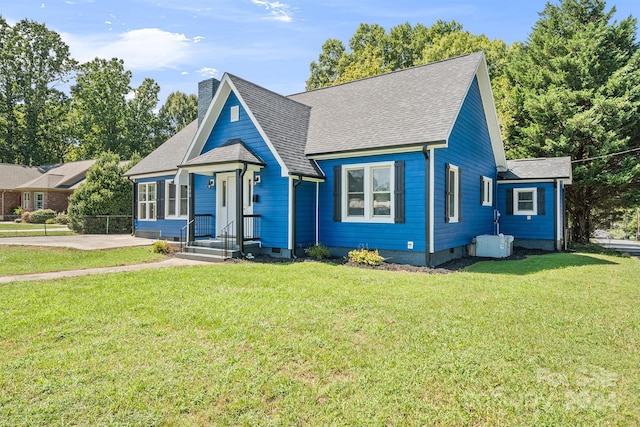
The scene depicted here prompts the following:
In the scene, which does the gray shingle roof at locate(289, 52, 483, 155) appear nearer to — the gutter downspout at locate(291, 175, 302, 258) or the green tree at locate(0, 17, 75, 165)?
the gutter downspout at locate(291, 175, 302, 258)

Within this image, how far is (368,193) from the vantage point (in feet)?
36.7

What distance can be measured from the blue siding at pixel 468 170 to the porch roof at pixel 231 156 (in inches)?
214

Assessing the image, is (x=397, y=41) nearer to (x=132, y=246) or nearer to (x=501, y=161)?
(x=501, y=161)

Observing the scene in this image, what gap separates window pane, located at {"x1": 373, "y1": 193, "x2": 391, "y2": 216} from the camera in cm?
1091

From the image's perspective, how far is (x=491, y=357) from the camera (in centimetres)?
398

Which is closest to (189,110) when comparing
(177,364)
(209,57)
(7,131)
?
(7,131)

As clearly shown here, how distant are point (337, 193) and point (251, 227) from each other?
3.05 m

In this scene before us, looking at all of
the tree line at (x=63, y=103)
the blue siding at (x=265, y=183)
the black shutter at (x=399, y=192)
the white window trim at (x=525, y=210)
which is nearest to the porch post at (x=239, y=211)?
the blue siding at (x=265, y=183)

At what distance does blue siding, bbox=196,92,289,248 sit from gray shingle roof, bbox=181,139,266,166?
0.83 feet

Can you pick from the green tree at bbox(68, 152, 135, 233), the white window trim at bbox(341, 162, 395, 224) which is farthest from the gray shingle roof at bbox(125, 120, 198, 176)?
the white window trim at bbox(341, 162, 395, 224)

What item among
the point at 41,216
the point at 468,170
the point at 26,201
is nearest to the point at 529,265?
the point at 468,170

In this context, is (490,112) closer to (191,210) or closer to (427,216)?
(427,216)

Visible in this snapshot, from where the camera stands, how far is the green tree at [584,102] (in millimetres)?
17734

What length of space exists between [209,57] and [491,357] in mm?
13861
